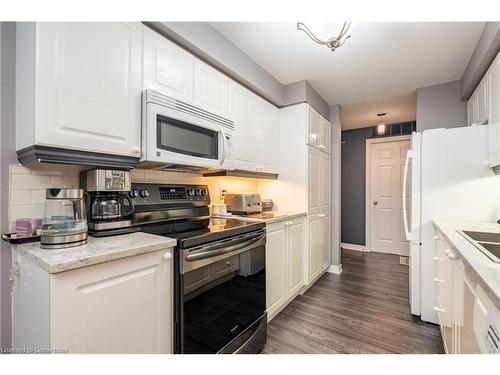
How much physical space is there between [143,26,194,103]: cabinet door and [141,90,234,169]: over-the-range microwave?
10cm

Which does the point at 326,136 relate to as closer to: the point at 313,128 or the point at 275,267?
the point at 313,128

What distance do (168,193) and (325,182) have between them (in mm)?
2202

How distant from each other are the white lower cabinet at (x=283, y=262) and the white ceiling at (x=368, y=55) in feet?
5.09

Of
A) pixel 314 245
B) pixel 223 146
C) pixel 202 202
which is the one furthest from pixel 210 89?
pixel 314 245

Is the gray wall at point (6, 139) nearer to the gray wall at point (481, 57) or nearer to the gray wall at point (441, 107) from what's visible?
the gray wall at point (481, 57)

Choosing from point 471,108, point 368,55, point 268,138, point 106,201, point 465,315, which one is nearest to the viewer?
point 465,315

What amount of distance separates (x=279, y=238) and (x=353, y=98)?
7.49ft

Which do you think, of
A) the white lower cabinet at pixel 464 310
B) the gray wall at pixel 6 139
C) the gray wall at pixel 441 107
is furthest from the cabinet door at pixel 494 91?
the gray wall at pixel 6 139

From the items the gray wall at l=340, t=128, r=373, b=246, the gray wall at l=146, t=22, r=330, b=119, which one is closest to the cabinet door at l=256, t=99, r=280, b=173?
the gray wall at l=146, t=22, r=330, b=119

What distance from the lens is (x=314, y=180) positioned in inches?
113

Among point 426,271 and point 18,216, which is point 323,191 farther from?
point 18,216

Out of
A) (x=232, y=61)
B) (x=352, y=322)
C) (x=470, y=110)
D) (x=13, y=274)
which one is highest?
(x=232, y=61)

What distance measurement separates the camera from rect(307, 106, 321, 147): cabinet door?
2.75 meters
